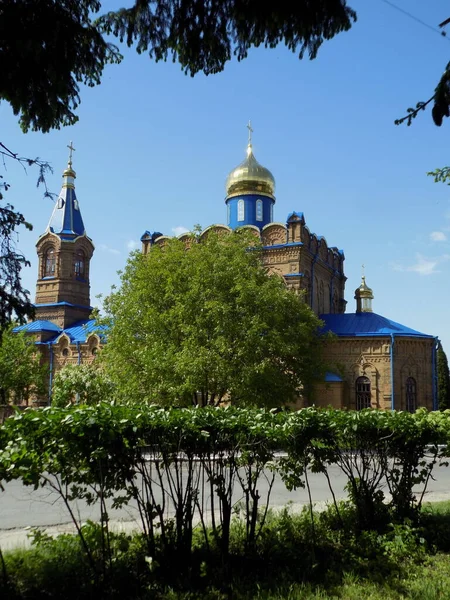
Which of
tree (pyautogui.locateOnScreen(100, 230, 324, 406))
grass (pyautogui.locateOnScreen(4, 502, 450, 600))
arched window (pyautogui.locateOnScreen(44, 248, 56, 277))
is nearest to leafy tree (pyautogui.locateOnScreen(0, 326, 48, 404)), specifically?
arched window (pyautogui.locateOnScreen(44, 248, 56, 277))

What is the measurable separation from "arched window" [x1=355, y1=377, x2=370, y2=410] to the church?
46 millimetres

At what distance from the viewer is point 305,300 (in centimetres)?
2797

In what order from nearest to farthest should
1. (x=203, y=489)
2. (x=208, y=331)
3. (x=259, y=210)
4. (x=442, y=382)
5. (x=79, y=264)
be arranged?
(x=203, y=489), (x=208, y=331), (x=442, y=382), (x=259, y=210), (x=79, y=264)

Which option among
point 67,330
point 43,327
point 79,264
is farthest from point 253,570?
point 79,264

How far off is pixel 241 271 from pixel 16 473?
16.3 m

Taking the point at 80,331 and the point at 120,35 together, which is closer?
the point at 120,35

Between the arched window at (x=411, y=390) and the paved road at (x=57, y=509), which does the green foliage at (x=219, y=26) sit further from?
the arched window at (x=411, y=390)

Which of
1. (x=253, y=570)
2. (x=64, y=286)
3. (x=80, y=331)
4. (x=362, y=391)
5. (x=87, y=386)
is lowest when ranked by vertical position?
(x=253, y=570)

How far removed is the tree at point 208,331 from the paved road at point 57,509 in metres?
6.41

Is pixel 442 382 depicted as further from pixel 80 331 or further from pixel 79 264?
pixel 79 264

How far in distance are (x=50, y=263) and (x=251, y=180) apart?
14173 millimetres

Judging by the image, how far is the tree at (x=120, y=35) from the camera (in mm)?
4633

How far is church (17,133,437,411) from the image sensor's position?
26.5 meters

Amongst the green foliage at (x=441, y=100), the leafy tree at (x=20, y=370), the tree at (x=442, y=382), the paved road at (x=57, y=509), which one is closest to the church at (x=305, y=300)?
the leafy tree at (x=20, y=370)
